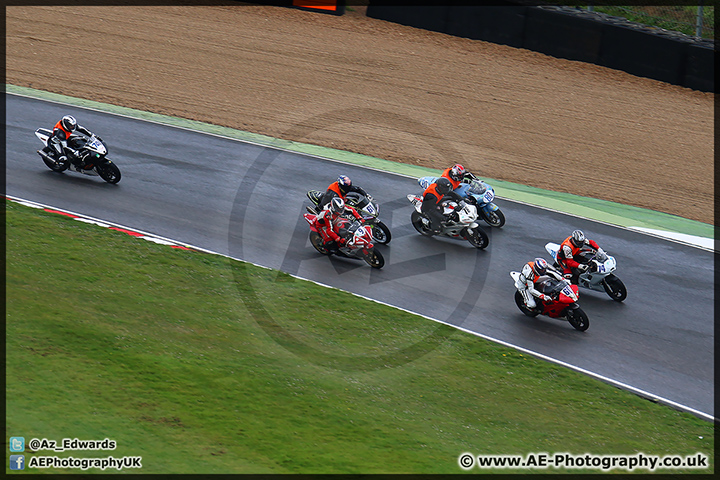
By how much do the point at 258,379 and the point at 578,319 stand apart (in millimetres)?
6634

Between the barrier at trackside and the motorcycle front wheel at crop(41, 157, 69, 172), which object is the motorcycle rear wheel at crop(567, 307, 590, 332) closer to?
the motorcycle front wheel at crop(41, 157, 69, 172)

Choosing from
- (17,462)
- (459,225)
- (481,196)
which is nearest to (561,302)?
(459,225)

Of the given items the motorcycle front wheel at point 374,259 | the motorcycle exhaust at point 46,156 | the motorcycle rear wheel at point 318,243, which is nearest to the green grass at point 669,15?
the motorcycle front wheel at point 374,259

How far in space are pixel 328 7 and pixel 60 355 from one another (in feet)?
87.7

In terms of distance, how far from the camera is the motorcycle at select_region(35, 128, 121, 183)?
17.6 meters

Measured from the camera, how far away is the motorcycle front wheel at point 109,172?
17906 millimetres

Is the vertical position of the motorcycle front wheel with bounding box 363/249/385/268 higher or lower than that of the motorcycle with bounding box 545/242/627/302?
lower

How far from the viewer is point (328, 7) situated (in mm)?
33531

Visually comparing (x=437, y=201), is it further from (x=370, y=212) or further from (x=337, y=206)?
(x=337, y=206)

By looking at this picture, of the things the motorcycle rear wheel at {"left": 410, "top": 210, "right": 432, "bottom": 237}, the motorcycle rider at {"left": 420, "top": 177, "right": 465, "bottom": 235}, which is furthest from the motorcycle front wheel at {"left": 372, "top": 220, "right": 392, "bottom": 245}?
the motorcycle rider at {"left": 420, "top": 177, "right": 465, "bottom": 235}

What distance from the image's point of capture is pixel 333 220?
51.1ft

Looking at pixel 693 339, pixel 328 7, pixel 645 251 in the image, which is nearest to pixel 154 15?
pixel 328 7

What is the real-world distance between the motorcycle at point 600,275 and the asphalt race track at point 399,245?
0.26 m

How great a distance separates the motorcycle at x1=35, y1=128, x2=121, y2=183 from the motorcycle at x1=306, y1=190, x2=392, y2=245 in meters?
5.24
